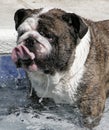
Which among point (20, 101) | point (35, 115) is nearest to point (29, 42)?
point (35, 115)

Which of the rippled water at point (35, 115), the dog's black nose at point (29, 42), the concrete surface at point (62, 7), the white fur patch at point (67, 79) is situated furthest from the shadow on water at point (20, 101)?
the dog's black nose at point (29, 42)

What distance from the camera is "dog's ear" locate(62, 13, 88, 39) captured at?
12.2 ft

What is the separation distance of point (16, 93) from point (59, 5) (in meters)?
1.56

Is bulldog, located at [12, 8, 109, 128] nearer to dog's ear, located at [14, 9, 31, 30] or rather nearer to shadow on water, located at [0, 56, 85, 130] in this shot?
dog's ear, located at [14, 9, 31, 30]

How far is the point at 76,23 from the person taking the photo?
373cm

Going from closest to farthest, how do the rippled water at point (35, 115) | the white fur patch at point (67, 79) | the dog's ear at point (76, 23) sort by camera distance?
1. the dog's ear at point (76, 23)
2. the white fur patch at point (67, 79)
3. the rippled water at point (35, 115)

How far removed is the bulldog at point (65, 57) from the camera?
358 cm

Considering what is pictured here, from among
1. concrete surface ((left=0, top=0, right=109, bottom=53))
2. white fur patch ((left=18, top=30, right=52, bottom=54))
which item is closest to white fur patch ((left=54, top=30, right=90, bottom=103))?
white fur patch ((left=18, top=30, right=52, bottom=54))

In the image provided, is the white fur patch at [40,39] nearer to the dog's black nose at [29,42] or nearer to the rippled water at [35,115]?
the dog's black nose at [29,42]

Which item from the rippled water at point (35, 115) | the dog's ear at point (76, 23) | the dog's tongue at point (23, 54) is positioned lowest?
the rippled water at point (35, 115)

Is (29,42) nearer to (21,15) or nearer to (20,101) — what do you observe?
(21,15)

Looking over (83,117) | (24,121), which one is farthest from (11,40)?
(83,117)

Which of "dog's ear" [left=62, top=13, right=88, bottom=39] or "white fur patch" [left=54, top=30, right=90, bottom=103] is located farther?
"white fur patch" [left=54, top=30, right=90, bottom=103]

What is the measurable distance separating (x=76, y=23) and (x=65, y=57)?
26 cm
